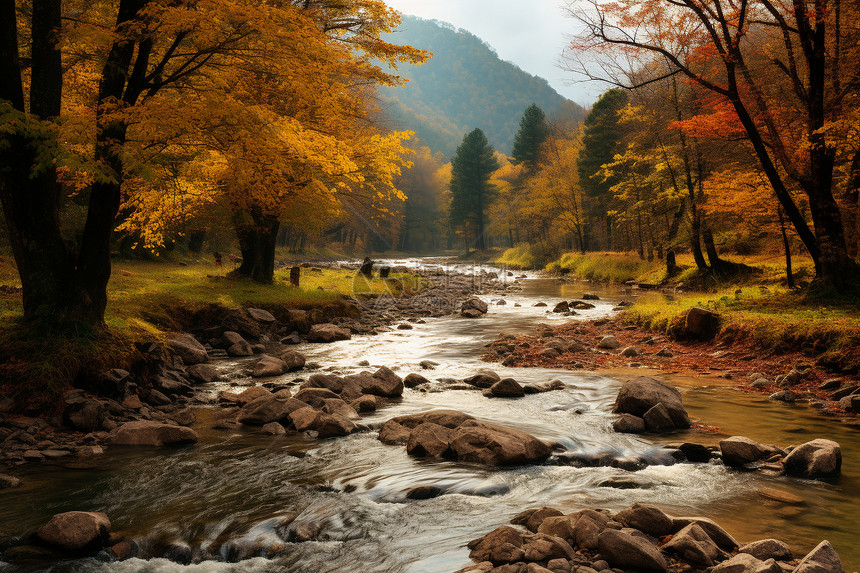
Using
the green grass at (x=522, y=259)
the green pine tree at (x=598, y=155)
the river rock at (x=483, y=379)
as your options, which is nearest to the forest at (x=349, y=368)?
the river rock at (x=483, y=379)

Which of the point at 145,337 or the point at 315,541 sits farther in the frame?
the point at 145,337

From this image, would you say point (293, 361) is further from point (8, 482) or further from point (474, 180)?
point (474, 180)

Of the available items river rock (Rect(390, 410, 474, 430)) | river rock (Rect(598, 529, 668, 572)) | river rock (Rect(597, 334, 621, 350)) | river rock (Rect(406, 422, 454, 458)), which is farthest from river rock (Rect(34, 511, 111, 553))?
river rock (Rect(597, 334, 621, 350))

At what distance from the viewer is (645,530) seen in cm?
448

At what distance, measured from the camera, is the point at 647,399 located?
322 inches

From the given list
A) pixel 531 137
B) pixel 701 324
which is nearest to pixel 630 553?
pixel 701 324

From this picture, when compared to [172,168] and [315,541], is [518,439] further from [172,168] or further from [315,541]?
[172,168]

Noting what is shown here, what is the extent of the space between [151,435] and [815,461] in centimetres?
847

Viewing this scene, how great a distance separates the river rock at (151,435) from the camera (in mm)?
7402

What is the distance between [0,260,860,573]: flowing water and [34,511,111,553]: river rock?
17 cm

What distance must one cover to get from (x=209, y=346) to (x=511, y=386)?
8684 millimetres

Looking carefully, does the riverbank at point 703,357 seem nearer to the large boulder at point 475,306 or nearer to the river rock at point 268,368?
the river rock at point 268,368

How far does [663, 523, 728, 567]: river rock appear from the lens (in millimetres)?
3984

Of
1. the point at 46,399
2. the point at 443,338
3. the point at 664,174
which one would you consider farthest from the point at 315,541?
the point at 664,174
